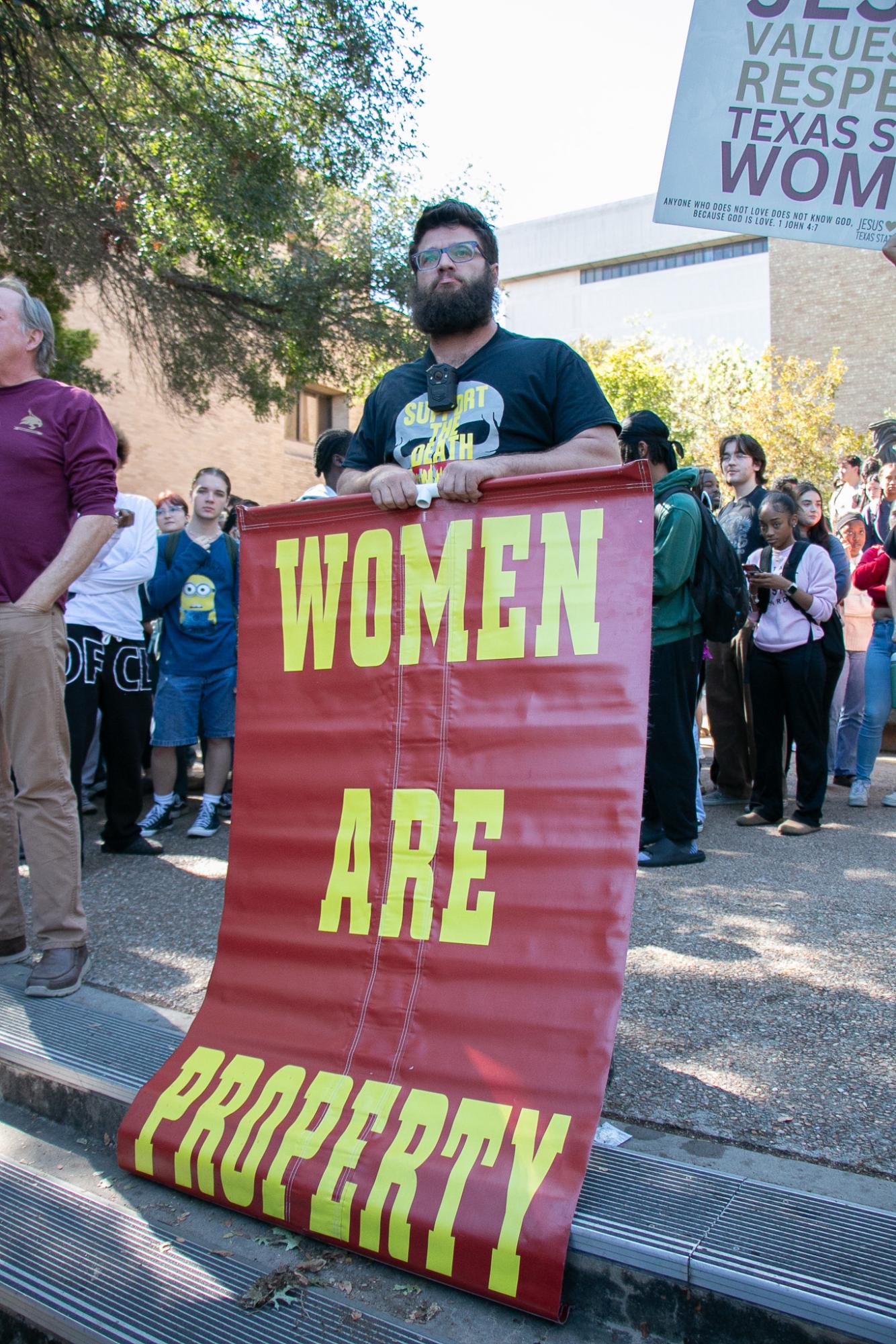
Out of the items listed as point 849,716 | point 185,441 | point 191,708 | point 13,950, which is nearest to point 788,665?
point 849,716

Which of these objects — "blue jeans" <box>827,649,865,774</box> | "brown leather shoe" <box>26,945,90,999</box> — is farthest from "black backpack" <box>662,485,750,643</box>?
"brown leather shoe" <box>26,945,90,999</box>

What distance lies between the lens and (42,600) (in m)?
3.68

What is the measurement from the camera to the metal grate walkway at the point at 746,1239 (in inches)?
75.2

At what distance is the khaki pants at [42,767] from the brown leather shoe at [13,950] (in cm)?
38

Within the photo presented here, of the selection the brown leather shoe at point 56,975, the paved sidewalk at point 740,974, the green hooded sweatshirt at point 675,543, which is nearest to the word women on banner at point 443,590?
the paved sidewalk at point 740,974

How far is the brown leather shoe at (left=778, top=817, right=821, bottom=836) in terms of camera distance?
629cm

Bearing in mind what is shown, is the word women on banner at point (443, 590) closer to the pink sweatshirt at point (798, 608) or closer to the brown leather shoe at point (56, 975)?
the brown leather shoe at point (56, 975)

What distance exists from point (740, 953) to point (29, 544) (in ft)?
9.84

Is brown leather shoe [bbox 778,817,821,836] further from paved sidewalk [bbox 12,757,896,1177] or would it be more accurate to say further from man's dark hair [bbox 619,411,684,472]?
man's dark hair [bbox 619,411,684,472]

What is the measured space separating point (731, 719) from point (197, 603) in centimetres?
364

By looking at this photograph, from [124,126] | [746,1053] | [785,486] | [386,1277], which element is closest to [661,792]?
[746,1053]

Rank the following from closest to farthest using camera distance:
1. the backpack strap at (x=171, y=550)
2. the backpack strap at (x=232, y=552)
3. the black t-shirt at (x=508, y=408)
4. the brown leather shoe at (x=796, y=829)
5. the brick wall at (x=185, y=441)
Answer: the black t-shirt at (x=508, y=408), the brown leather shoe at (x=796, y=829), the backpack strap at (x=171, y=550), the backpack strap at (x=232, y=552), the brick wall at (x=185, y=441)

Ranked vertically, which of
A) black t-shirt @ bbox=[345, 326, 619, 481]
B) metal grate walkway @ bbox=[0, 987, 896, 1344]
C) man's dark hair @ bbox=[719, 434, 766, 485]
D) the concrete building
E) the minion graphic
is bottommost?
metal grate walkway @ bbox=[0, 987, 896, 1344]

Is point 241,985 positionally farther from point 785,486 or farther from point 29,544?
point 785,486
